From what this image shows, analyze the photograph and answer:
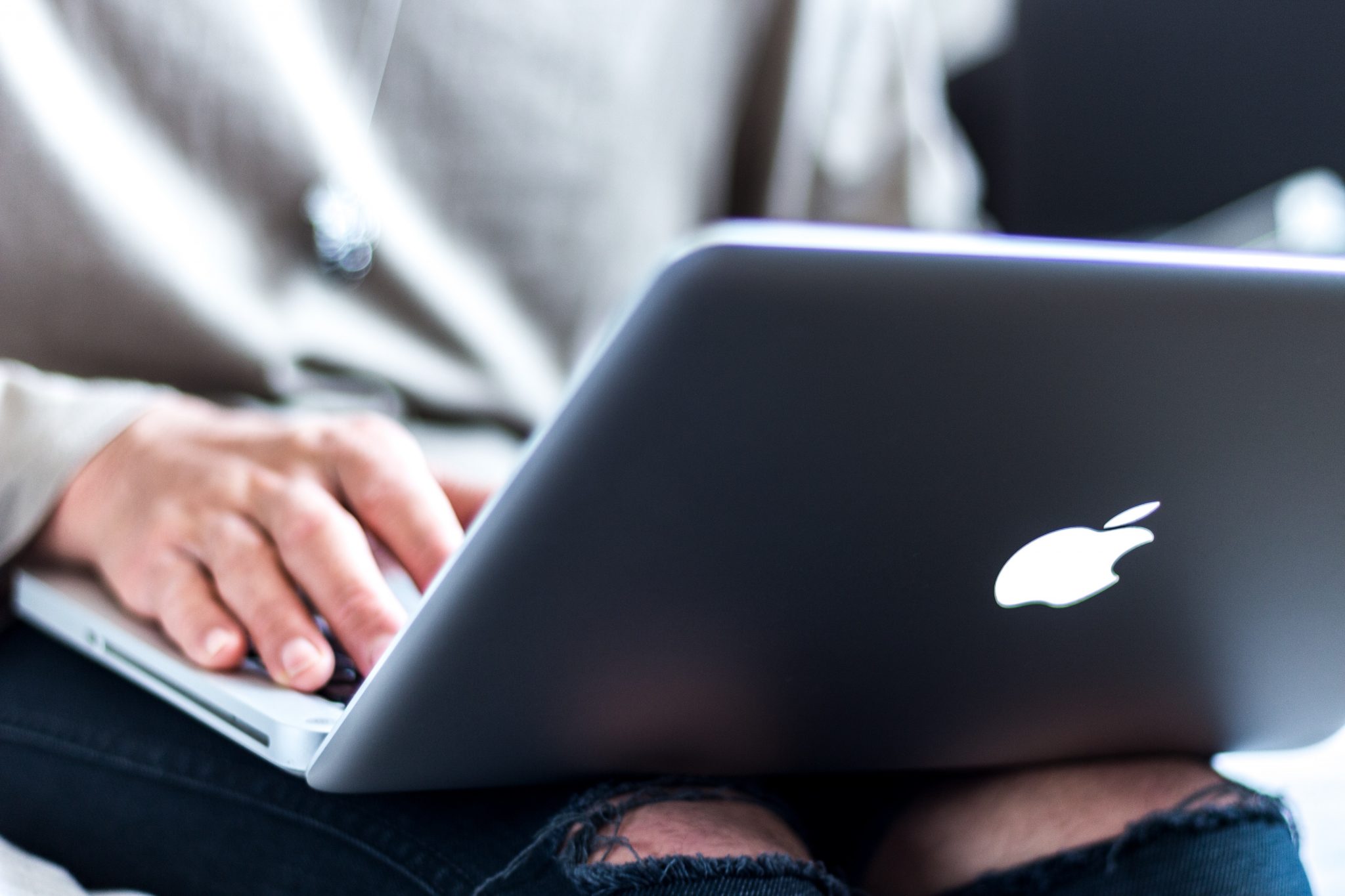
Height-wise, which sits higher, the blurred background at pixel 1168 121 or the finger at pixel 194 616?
the blurred background at pixel 1168 121

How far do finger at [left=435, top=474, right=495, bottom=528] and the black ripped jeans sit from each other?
0.13m

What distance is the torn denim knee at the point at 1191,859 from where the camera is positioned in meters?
0.44

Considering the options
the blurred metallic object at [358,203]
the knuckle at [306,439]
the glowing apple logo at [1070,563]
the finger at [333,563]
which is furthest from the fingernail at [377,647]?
the blurred metallic object at [358,203]

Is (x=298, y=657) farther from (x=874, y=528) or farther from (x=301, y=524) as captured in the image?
(x=874, y=528)

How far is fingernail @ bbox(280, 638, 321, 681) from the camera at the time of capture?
0.42 m

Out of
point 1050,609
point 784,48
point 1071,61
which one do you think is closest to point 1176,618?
point 1050,609

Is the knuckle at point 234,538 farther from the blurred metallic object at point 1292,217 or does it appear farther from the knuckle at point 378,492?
the blurred metallic object at point 1292,217

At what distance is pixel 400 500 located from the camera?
47 cm

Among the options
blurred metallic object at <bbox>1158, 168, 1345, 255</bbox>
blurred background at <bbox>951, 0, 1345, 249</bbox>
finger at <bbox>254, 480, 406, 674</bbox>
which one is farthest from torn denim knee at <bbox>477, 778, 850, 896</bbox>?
blurred background at <bbox>951, 0, 1345, 249</bbox>

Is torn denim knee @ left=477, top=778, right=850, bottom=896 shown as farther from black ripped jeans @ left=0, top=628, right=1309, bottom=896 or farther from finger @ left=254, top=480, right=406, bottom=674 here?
finger @ left=254, top=480, right=406, bottom=674

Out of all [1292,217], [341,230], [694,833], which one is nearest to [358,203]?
[341,230]

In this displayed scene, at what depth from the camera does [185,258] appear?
67 centimetres

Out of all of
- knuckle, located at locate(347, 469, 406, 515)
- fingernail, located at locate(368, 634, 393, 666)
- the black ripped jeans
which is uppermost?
knuckle, located at locate(347, 469, 406, 515)

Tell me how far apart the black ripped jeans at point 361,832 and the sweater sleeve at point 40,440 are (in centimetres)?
8
